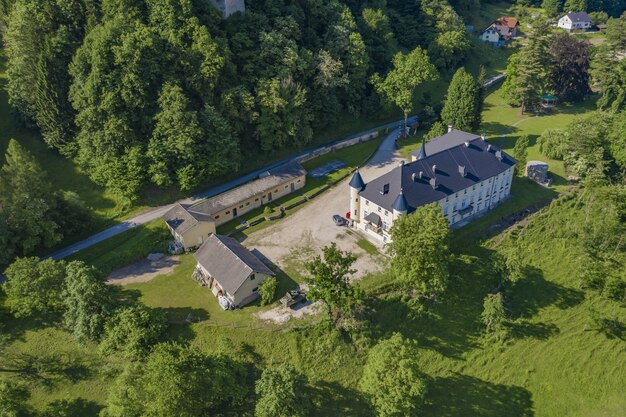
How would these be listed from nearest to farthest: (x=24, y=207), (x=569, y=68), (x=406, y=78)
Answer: (x=24, y=207) < (x=406, y=78) < (x=569, y=68)

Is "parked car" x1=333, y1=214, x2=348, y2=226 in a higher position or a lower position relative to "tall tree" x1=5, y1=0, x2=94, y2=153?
lower

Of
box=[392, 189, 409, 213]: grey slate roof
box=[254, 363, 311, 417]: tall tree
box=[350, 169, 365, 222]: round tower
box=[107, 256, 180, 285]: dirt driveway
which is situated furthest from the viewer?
box=[350, 169, 365, 222]: round tower

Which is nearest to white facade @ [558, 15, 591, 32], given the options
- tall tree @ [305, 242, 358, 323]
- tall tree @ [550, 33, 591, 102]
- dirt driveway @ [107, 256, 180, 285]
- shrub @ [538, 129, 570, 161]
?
tall tree @ [550, 33, 591, 102]

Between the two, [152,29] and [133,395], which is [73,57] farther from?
[133,395]

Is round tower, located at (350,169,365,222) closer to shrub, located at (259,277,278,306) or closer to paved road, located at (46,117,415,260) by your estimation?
shrub, located at (259,277,278,306)

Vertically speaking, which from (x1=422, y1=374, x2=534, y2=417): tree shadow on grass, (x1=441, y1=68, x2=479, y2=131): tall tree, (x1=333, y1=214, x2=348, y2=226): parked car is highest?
(x1=441, y1=68, x2=479, y2=131): tall tree

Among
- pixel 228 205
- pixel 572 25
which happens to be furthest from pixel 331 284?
pixel 572 25

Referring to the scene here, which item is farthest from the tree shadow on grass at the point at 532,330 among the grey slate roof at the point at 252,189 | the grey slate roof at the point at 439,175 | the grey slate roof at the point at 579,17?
the grey slate roof at the point at 579,17

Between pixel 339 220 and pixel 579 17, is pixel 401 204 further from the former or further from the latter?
pixel 579 17
